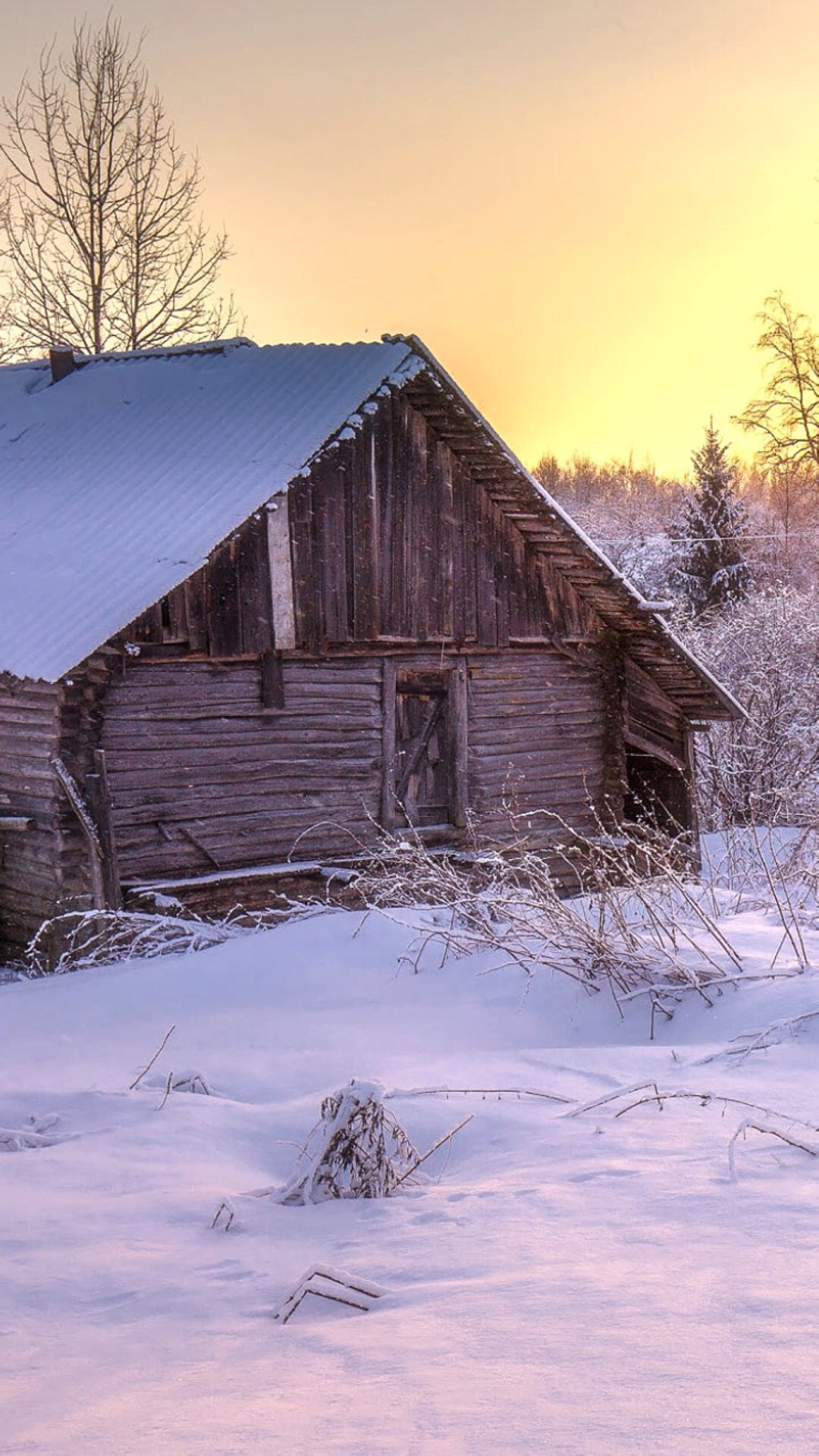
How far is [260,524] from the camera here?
1229cm

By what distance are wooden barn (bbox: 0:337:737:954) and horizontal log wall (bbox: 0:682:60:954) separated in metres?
0.03

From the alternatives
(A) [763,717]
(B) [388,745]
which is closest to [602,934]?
(B) [388,745]

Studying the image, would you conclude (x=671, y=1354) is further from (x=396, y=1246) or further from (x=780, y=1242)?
(x=396, y=1246)

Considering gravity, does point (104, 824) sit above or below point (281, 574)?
below

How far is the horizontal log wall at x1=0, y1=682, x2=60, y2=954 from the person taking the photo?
11531 millimetres

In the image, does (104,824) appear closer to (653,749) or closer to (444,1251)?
(653,749)

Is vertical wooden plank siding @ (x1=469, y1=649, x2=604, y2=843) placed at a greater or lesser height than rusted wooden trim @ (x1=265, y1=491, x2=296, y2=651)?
lesser

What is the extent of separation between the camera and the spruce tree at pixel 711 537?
37406 millimetres

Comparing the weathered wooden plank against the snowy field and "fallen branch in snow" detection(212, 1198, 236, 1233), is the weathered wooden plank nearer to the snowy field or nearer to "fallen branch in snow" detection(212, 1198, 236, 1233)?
the snowy field

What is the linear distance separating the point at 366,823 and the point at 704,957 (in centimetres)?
833

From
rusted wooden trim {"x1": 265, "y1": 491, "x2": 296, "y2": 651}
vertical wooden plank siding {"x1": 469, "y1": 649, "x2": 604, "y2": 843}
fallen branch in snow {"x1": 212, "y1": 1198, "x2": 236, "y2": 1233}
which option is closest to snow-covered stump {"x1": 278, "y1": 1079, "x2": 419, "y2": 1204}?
fallen branch in snow {"x1": 212, "y1": 1198, "x2": 236, "y2": 1233}

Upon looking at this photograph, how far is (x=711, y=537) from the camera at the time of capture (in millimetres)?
38031

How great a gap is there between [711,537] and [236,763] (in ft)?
93.1

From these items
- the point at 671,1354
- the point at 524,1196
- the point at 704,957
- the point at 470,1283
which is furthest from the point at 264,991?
the point at 671,1354
